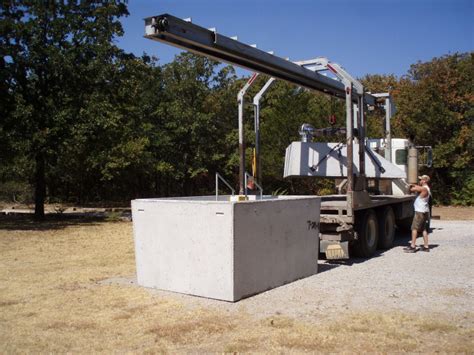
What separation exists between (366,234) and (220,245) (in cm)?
484

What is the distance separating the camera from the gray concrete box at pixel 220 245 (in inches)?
278

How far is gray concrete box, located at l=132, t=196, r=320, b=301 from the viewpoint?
7.06 m

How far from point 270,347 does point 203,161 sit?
1144 inches

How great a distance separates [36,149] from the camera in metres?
18.9

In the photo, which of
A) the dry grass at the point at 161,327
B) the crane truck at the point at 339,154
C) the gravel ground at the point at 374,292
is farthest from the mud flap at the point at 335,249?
the dry grass at the point at 161,327

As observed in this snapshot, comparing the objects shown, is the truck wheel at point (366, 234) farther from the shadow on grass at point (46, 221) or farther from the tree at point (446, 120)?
the tree at point (446, 120)

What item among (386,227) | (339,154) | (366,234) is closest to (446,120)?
(339,154)

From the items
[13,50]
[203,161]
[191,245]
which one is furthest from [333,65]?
[203,161]

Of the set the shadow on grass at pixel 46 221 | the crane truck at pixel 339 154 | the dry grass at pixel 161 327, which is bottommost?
the dry grass at pixel 161 327

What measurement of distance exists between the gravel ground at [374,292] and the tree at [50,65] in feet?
39.4

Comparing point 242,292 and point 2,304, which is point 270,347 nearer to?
point 242,292

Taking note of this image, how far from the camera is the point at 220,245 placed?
708 centimetres

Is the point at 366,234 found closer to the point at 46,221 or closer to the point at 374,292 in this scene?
the point at 374,292

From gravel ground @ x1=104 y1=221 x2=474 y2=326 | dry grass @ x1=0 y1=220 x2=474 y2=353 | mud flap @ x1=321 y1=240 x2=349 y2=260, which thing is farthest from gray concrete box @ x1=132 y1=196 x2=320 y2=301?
mud flap @ x1=321 y1=240 x2=349 y2=260
